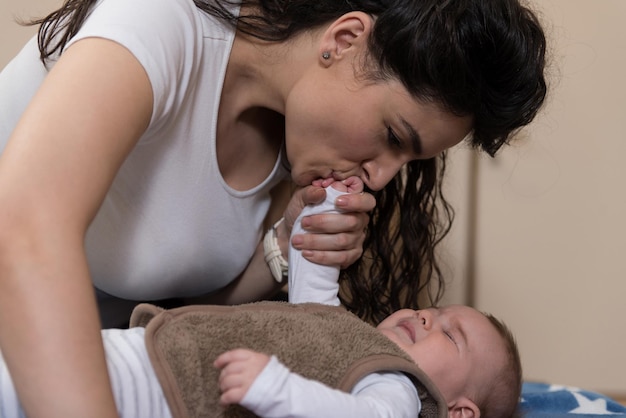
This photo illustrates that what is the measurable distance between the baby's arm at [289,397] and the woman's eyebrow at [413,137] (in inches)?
14.0

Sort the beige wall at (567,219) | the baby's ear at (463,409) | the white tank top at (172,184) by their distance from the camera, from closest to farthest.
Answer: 1. the white tank top at (172,184)
2. the baby's ear at (463,409)
3. the beige wall at (567,219)

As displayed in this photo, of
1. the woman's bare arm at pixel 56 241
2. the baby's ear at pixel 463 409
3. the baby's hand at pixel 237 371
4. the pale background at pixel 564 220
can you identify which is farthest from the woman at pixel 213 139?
the pale background at pixel 564 220

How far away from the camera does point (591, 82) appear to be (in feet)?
6.14

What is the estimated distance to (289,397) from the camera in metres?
0.88

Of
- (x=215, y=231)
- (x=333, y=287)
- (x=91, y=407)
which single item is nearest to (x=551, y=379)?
(x=333, y=287)

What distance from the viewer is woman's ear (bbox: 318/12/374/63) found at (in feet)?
3.58

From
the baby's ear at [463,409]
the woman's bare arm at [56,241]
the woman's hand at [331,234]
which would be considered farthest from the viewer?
the woman's hand at [331,234]

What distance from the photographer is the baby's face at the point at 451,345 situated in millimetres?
1160

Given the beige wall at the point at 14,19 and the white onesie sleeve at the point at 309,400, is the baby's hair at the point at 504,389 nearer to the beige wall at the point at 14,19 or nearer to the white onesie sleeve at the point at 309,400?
the white onesie sleeve at the point at 309,400

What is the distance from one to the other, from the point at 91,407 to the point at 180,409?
15 cm

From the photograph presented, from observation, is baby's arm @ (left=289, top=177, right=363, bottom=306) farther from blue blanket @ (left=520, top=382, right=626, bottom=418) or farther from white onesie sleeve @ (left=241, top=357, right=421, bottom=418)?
blue blanket @ (left=520, top=382, right=626, bottom=418)

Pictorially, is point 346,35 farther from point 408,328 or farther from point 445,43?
point 408,328

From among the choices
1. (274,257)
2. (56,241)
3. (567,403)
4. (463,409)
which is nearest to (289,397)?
(56,241)

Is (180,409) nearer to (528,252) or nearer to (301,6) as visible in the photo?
(301,6)
